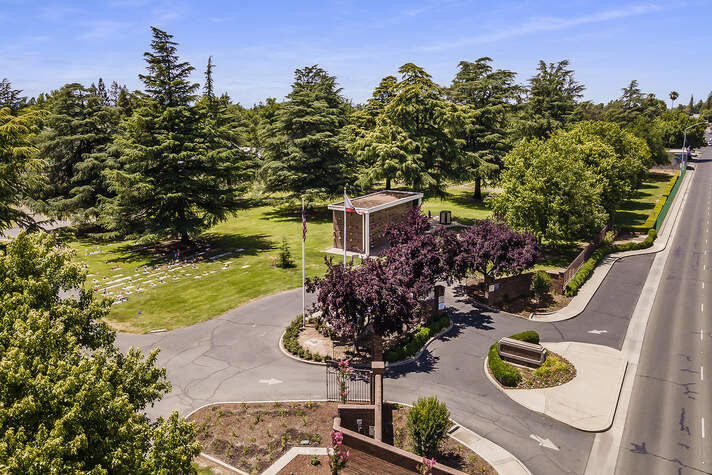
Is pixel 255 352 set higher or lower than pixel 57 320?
lower

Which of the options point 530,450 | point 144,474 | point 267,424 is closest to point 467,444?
point 530,450

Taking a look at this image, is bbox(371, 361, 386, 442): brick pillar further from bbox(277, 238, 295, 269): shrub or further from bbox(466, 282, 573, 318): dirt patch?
bbox(277, 238, 295, 269): shrub

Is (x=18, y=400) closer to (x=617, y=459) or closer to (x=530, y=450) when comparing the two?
(x=530, y=450)

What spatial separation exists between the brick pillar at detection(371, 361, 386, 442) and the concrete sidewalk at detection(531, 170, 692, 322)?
1379cm

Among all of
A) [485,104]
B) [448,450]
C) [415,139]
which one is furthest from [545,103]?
[448,450]

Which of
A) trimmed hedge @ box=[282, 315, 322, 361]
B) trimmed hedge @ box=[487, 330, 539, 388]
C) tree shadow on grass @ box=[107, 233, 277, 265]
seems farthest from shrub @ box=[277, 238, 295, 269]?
trimmed hedge @ box=[487, 330, 539, 388]

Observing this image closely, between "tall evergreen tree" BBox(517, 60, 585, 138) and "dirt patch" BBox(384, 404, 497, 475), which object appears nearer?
"dirt patch" BBox(384, 404, 497, 475)

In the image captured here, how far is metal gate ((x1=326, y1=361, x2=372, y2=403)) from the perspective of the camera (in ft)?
60.1

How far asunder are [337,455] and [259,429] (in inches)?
136

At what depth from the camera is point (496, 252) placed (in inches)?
1035

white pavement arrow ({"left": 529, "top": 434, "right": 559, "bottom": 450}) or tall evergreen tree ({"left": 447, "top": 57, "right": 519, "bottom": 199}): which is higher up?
tall evergreen tree ({"left": 447, "top": 57, "right": 519, "bottom": 199})

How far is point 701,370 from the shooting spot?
2106 cm

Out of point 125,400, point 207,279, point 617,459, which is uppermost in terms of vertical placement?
point 125,400

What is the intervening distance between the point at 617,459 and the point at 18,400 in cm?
1759
